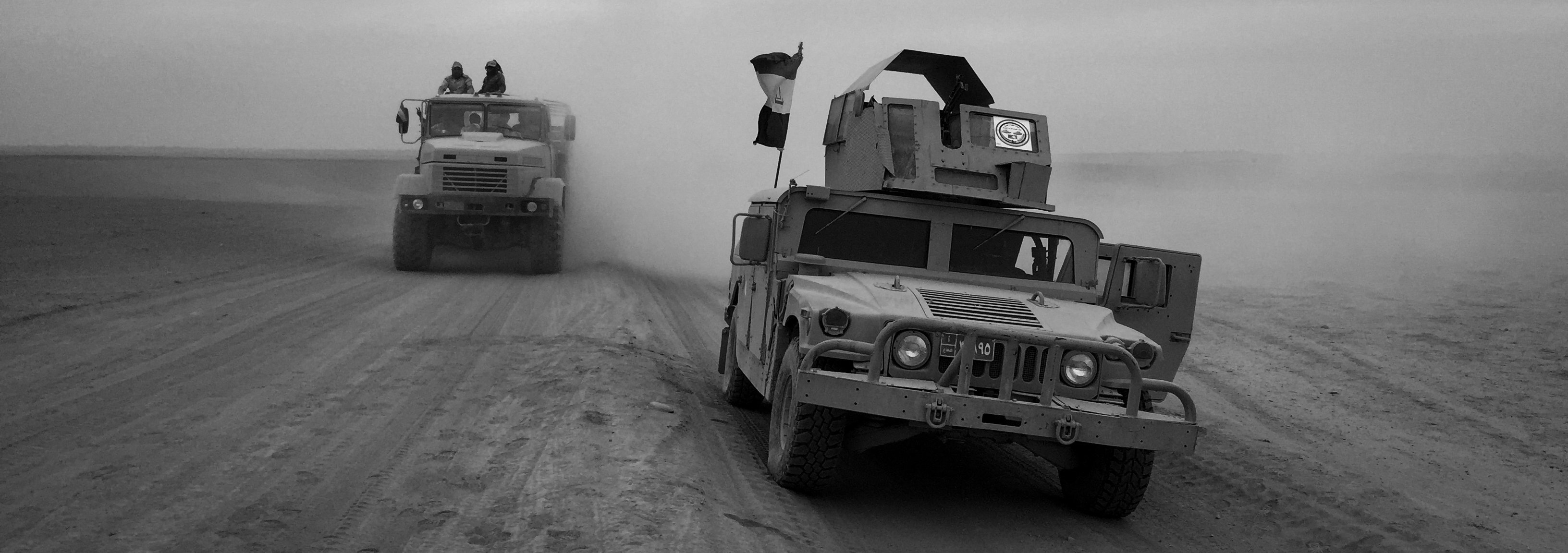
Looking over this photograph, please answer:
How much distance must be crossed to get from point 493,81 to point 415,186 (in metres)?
2.25

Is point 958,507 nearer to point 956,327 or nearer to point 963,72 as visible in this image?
point 956,327

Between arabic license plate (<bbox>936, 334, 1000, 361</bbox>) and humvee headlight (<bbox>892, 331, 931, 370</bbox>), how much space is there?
7 centimetres

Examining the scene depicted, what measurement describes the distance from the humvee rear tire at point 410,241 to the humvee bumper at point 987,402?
1147cm

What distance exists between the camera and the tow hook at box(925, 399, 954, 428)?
5211 millimetres

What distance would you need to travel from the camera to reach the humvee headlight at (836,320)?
571 cm

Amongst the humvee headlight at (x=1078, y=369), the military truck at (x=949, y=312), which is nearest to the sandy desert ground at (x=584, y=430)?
the military truck at (x=949, y=312)

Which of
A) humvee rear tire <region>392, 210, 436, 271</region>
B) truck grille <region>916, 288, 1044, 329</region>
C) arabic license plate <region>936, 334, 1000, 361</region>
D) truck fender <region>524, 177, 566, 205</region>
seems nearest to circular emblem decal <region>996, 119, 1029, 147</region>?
truck grille <region>916, 288, 1044, 329</region>

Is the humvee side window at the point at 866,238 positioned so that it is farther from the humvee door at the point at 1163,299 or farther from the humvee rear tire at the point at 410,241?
the humvee rear tire at the point at 410,241

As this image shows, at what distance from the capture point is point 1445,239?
25.2 metres

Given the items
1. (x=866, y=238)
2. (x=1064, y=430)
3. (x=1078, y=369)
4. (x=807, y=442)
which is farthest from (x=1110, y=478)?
(x=866, y=238)

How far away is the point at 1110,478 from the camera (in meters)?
5.91

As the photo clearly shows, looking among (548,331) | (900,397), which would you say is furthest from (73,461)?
(548,331)

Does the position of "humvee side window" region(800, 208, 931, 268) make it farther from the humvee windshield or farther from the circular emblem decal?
the humvee windshield

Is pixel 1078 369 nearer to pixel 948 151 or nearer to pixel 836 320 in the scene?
pixel 836 320
